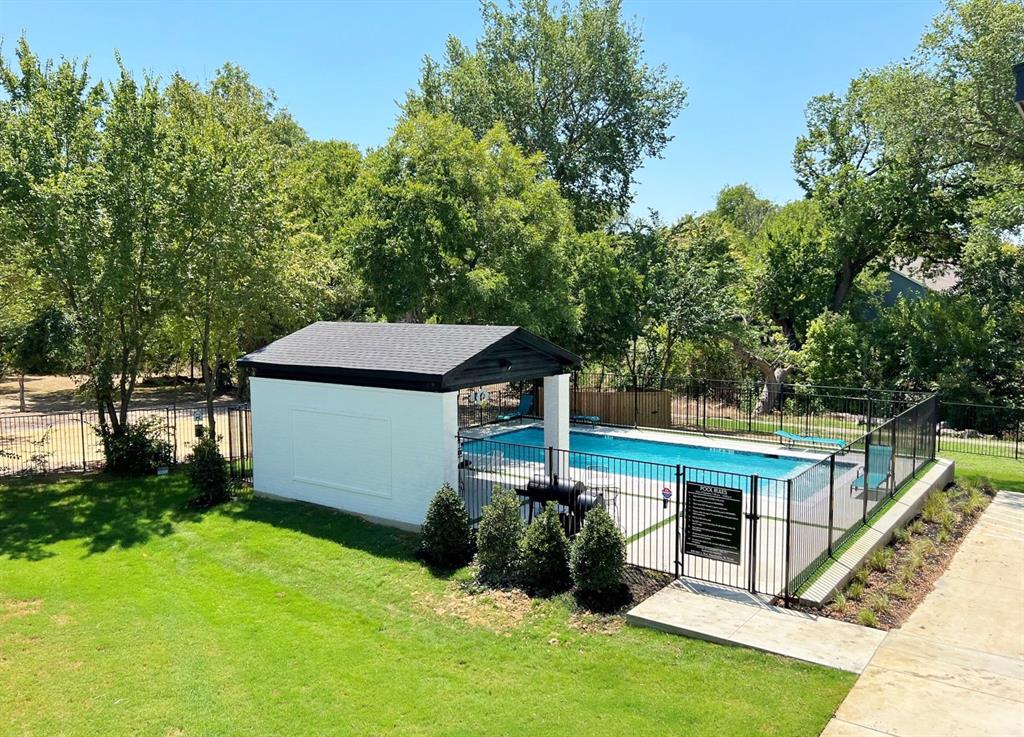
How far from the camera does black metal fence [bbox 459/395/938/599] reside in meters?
9.06

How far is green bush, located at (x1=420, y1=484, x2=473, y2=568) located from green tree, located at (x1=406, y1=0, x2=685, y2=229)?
21237 mm

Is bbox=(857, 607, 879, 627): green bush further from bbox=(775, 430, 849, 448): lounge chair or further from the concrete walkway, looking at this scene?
bbox=(775, 430, 849, 448): lounge chair

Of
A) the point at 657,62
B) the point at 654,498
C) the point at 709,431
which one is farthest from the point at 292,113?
the point at 654,498

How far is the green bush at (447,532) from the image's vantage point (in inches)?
407

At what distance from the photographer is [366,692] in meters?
6.93

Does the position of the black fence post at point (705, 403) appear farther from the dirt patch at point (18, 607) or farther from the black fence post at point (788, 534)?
the dirt patch at point (18, 607)

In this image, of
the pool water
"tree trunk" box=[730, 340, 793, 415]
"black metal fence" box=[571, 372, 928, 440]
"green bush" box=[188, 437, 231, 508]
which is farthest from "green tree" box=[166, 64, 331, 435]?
"tree trunk" box=[730, 340, 793, 415]

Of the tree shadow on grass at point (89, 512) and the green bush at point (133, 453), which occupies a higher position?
the green bush at point (133, 453)

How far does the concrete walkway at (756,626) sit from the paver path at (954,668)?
0.89ft

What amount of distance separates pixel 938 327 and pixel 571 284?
13.7 metres

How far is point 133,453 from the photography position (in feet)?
54.5

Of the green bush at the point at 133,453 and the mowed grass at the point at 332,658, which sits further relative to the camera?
the green bush at the point at 133,453

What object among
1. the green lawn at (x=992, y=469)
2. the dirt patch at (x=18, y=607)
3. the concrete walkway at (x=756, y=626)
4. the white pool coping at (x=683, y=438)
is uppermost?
the white pool coping at (x=683, y=438)

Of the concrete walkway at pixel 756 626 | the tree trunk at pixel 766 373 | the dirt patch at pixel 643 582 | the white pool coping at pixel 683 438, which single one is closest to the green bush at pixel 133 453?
the white pool coping at pixel 683 438
